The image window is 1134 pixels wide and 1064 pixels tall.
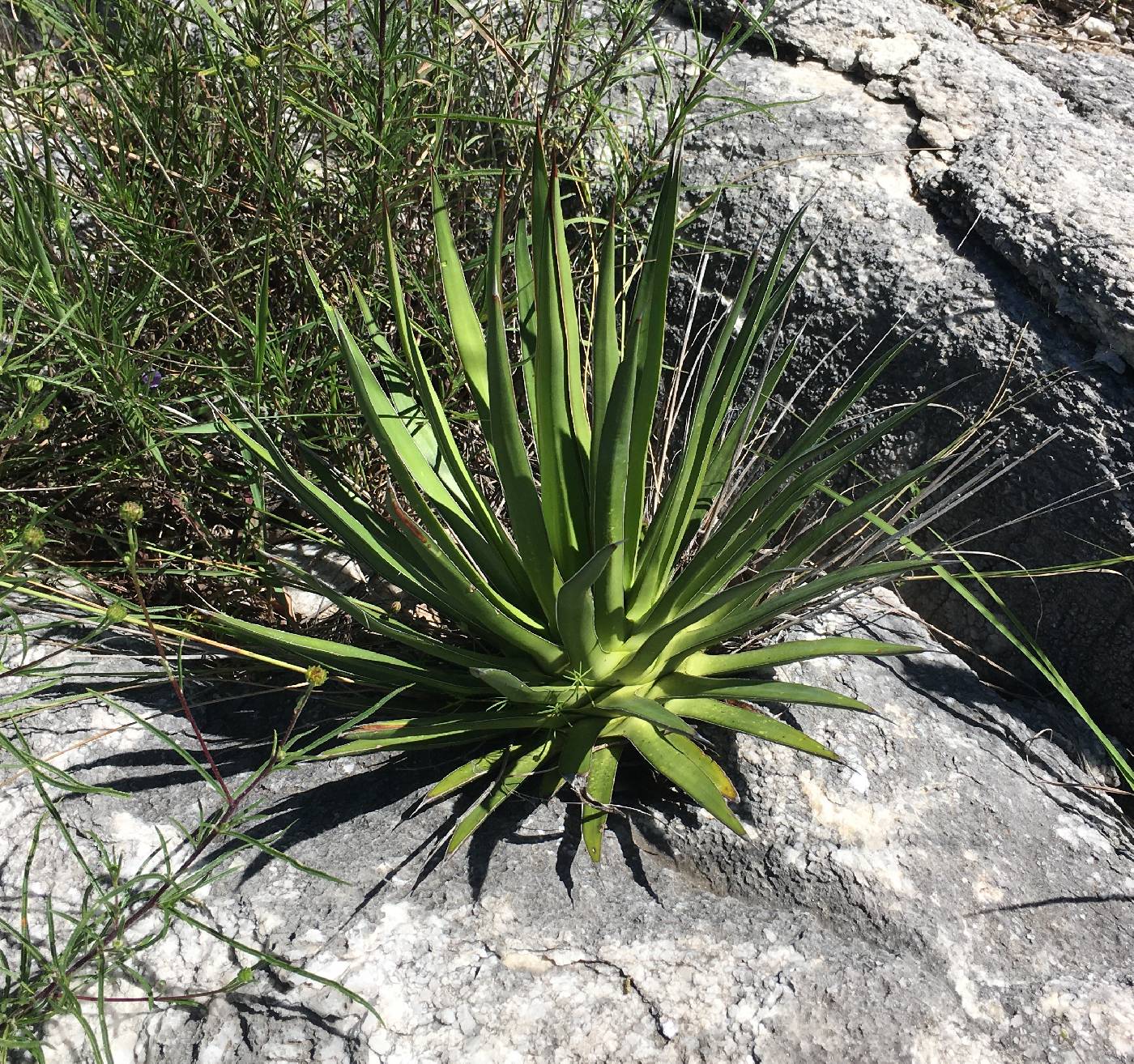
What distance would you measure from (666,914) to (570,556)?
0.67m

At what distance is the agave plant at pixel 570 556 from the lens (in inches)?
64.4

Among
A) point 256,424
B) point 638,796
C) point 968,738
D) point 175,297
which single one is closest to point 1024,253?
point 968,738

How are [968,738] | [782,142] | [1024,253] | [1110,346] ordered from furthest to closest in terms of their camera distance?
[782,142] → [1024,253] → [1110,346] → [968,738]

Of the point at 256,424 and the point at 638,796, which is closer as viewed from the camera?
the point at 256,424

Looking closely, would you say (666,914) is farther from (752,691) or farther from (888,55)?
(888,55)

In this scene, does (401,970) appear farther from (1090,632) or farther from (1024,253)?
(1024,253)

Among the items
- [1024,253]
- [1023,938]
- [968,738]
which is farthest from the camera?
[1024,253]

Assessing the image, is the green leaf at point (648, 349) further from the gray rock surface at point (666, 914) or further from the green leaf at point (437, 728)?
the gray rock surface at point (666, 914)

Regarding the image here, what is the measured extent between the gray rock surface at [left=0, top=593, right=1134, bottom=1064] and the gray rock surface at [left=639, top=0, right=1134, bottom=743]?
463 mm

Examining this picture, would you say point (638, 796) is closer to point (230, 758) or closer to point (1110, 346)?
point (230, 758)

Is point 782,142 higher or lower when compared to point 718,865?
higher

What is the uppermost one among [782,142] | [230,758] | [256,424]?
[782,142]

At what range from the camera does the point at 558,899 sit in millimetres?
1635

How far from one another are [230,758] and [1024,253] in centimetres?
204
